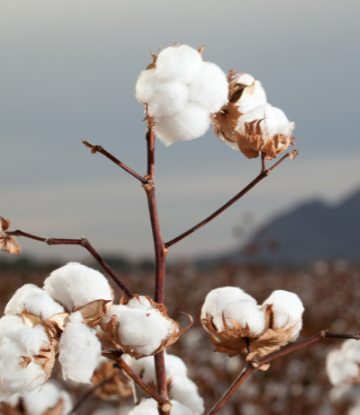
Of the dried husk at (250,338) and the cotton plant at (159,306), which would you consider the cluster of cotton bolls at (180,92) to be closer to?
the cotton plant at (159,306)

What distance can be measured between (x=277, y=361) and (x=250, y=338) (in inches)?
107

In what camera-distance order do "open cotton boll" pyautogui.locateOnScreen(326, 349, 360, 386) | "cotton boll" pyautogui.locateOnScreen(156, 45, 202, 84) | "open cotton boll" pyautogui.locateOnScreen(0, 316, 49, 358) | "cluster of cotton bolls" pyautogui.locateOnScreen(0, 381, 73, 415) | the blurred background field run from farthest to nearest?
the blurred background field < "open cotton boll" pyautogui.locateOnScreen(326, 349, 360, 386) < "cluster of cotton bolls" pyautogui.locateOnScreen(0, 381, 73, 415) < "cotton boll" pyautogui.locateOnScreen(156, 45, 202, 84) < "open cotton boll" pyautogui.locateOnScreen(0, 316, 49, 358)

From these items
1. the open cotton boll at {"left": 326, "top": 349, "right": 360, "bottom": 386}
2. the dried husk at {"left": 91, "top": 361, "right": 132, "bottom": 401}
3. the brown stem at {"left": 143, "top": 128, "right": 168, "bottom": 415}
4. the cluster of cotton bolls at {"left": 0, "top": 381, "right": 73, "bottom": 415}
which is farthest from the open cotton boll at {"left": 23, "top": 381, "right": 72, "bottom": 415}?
the open cotton boll at {"left": 326, "top": 349, "right": 360, "bottom": 386}

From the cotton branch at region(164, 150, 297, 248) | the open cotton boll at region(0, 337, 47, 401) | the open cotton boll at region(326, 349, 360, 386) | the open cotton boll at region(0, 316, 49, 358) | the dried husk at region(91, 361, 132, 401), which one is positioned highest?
the cotton branch at region(164, 150, 297, 248)

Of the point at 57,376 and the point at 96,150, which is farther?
the point at 57,376

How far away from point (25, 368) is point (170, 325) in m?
0.18

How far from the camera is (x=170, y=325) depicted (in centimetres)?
60

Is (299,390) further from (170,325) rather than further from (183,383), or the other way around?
(170,325)

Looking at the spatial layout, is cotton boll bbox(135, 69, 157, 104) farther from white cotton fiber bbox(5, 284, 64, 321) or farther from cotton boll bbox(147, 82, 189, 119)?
white cotton fiber bbox(5, 284, 64, 321)

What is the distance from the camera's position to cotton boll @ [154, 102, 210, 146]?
2.27ft

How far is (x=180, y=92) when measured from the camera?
68cm

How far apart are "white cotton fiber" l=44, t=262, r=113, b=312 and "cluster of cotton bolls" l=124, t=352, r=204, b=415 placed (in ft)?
0.89

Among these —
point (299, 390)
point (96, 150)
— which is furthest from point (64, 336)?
point (299, 390)

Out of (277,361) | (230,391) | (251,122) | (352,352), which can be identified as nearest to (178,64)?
(251,122)
